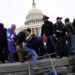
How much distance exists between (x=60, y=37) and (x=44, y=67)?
1488mm

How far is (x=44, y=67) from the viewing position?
465 inches

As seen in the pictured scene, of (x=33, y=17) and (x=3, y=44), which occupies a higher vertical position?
(x=33, y=17)

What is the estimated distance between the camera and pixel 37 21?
102 metres

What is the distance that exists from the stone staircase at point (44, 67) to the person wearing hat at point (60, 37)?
477 millimetres

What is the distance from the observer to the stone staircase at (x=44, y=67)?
37.6 ft

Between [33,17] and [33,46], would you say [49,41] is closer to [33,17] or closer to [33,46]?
Result: [33,46]

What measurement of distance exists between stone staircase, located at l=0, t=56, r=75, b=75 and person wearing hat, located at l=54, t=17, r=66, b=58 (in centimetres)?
48

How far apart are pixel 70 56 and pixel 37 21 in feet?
296

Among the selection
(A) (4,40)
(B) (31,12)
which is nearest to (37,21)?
(B) (31,12)

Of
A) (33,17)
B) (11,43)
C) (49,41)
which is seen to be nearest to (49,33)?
(49,41)

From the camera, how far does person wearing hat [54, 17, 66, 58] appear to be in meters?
12.6

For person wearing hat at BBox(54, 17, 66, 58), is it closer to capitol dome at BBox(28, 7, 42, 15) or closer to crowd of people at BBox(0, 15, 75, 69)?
crowd of people at BBox(0, 15, 75, 69)

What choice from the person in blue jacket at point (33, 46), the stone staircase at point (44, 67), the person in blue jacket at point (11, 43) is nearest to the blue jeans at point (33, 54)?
the person in blue jacket at point (33, 46)

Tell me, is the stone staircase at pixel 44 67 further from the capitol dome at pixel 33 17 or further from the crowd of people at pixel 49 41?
the capitol dome at pixel 33 17
